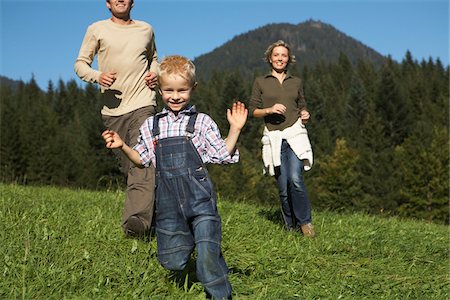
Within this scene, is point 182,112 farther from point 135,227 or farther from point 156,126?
point 135,227

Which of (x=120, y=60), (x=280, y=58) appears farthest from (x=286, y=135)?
(x=120, y=60)

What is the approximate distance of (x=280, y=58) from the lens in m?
6.38

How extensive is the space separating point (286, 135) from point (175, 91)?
2.78 meters

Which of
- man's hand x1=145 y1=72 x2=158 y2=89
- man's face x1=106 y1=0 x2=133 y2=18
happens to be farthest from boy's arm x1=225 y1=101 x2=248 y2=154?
man's face x1=106 y1=0 x2=133 y2=18

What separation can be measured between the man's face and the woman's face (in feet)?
6.64

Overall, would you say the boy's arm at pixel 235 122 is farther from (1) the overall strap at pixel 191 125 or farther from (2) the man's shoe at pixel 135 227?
(2) the man's shoe at pixel 135 227

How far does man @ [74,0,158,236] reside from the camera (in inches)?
201

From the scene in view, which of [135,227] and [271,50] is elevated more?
[271,50]

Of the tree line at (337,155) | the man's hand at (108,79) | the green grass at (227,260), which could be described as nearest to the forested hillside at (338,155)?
the tree line at (337,155)

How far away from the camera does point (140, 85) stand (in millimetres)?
5230

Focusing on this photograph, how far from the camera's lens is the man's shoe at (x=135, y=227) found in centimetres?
489

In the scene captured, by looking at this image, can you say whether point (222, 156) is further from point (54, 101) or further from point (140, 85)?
point (54, 101)

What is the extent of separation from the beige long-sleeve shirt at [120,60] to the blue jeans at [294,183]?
1.94 meters

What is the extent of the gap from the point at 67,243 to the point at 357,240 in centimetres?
348
